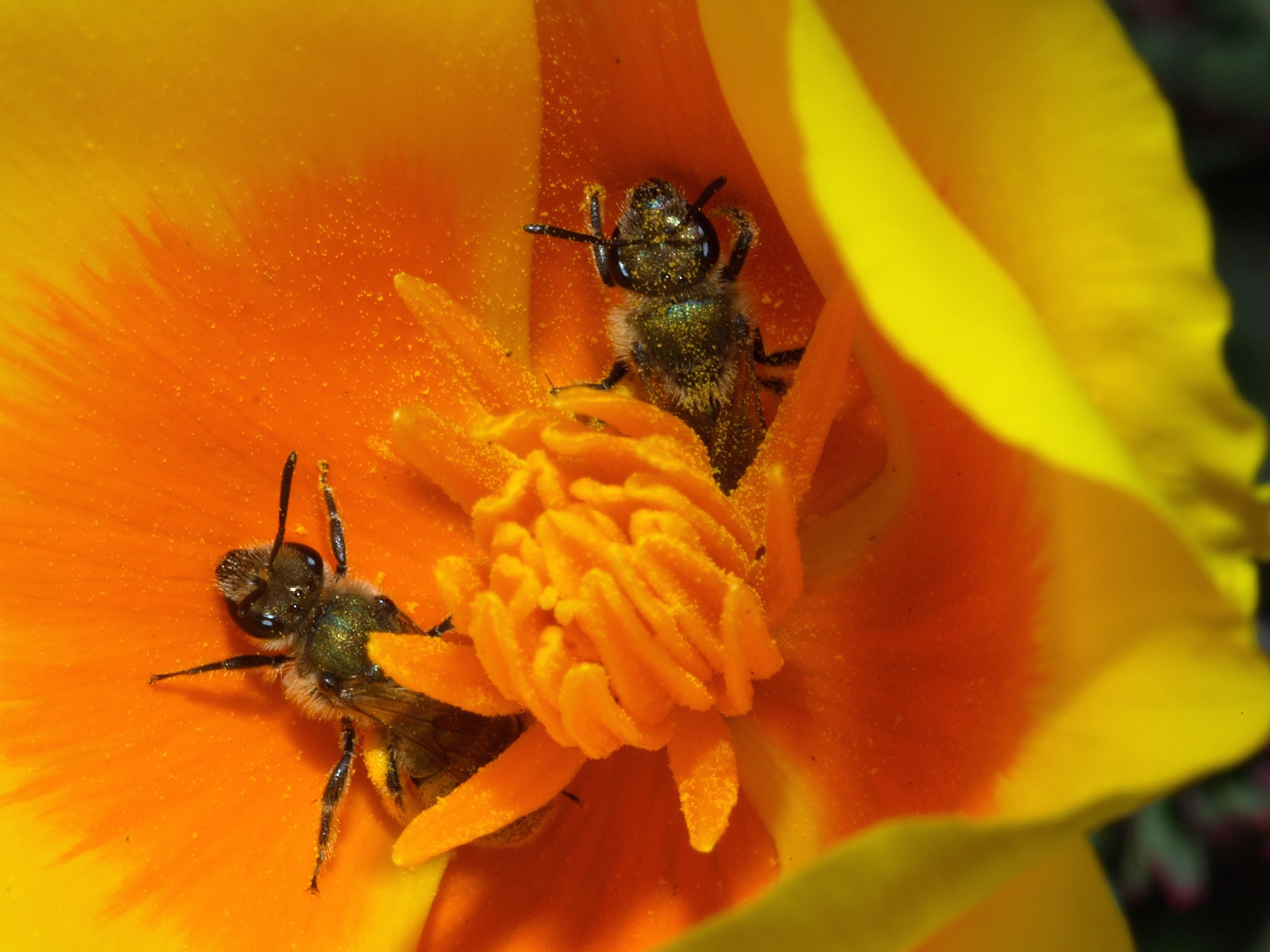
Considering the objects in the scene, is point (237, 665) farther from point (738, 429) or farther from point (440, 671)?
point (738, 429)

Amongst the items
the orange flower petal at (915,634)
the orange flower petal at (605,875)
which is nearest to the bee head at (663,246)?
the orange flower petal at (915,634)

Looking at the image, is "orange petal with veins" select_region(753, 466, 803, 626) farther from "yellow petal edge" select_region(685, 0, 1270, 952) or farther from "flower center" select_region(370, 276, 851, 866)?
"yellow petal edge" select_region(685, 0, 1270, 952)

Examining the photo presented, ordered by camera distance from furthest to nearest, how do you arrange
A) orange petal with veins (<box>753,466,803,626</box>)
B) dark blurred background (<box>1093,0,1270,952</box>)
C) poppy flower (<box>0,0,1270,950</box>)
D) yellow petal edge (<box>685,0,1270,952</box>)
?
1. dark blurred background (<box>1093,0,1270,952</box>)
2. orange petal with veins (<box>753,466,803,626</box>)
3. poppy flower (<box>0,0,1270,950</box>)
4. yellow petal edge (<box>685,0,1270,952</box>)

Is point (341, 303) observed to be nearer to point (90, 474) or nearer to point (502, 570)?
point (90, 474)

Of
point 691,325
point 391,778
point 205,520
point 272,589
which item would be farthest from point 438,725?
point 691,325

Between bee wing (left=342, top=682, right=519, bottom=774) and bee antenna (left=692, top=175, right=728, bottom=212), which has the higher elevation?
bee antenna (left=692, top=175, right=728, bottom=212)

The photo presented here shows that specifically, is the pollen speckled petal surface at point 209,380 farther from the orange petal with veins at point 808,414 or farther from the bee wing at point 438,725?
the orange petal with veins at point 808,414

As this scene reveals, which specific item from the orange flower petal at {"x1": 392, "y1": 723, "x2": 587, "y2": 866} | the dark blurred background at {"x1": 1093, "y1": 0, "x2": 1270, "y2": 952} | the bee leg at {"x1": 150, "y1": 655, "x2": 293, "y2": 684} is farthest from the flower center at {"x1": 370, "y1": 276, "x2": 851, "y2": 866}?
the dark blurred background at {"x1": 1093, "y1": 0, "x2": 1270, "y2": 952}
